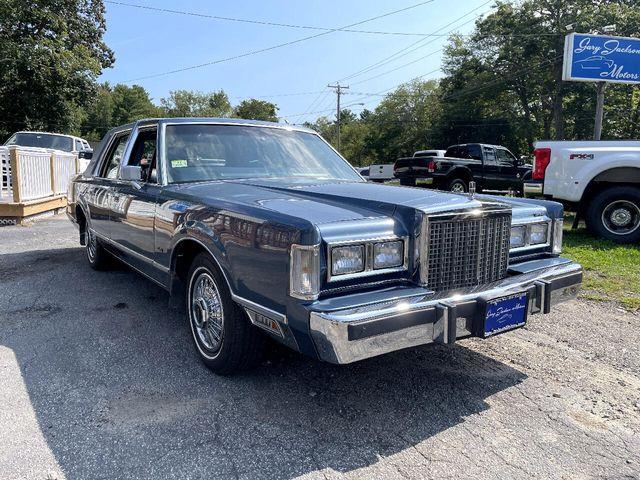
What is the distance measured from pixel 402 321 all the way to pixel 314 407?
0.86 m

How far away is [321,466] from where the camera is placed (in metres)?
2.41

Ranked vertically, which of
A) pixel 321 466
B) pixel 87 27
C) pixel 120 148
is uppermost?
pixel 87 27

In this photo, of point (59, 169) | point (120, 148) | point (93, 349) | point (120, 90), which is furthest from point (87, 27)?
point (120, 90)

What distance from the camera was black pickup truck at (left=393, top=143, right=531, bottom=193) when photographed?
16.0 metres

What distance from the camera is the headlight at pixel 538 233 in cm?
364

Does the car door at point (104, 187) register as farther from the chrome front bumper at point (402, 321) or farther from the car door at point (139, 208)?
the chrome front bumper at point (402, 321)

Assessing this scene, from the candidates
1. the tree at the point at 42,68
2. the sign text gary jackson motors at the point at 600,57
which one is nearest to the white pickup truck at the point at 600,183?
the sign text gary jackson motors at the point at 600,57

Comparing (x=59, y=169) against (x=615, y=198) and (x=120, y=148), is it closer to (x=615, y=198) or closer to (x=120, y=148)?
(x=120, y=148)

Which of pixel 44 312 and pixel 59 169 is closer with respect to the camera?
pixel 44 312

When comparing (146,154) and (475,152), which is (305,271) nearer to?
(146,154)

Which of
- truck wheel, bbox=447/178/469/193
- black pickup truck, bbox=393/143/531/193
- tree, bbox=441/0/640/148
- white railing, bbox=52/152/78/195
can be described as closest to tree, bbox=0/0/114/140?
white railing, bbox=52/152/78/195

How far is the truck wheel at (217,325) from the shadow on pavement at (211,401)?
0.51ft

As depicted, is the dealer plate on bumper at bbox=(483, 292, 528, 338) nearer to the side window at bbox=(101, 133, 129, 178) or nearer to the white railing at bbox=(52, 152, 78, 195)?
the side window at bbox=(101, 133, 129, 178)

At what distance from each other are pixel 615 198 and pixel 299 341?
6.91 metres
